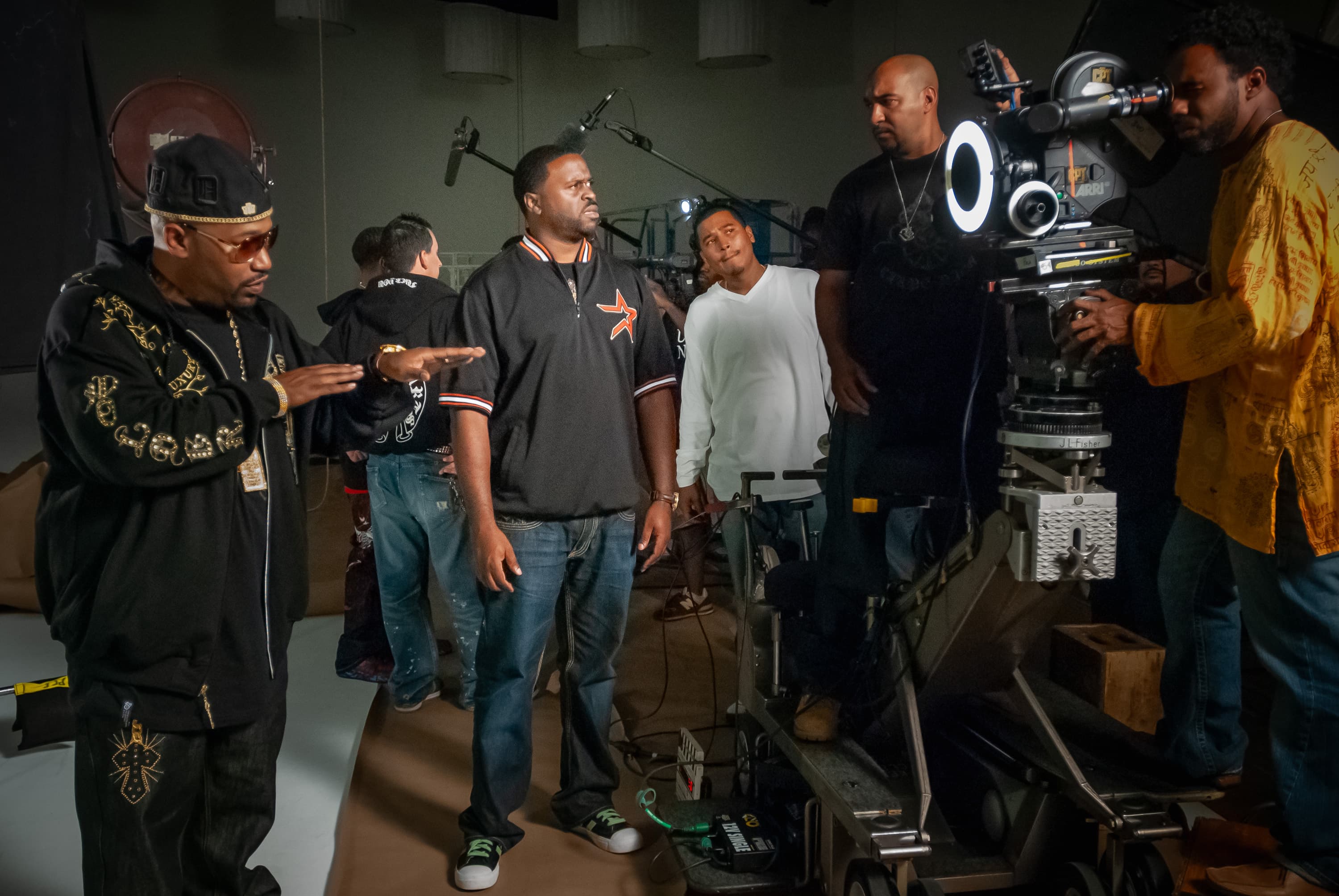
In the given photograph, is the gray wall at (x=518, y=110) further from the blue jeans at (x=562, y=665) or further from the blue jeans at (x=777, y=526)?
the blue jeans at (x=562, y=665)

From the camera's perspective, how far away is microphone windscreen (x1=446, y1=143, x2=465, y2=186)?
4109 millimetres

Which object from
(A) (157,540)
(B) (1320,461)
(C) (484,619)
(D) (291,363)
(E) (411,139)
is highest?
(E) (411,139)

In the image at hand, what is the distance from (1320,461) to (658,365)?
4.18ft

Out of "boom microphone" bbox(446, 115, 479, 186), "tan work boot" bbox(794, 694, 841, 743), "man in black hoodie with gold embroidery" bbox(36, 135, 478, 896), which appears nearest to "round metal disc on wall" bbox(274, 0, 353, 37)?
"boom microphone" bbox(446, 115, 479, 186)

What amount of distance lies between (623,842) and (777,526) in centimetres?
107

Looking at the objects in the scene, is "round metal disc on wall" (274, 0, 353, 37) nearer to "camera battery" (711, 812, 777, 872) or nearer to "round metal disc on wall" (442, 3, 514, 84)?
"round metal disc on wall" (442, 3, 514, 84)

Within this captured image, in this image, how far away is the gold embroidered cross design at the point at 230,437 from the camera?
55.6 inches

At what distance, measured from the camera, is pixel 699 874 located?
1.95 meters

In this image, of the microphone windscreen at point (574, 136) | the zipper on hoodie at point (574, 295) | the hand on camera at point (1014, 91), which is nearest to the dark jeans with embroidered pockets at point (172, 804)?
the zipper on hoodie at point (574, 295)

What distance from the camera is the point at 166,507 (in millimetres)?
1444

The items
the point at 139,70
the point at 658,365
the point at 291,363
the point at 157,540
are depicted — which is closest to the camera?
the point at 157,540

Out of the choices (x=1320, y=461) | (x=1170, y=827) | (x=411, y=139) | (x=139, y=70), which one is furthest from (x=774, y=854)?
(x=139, y=70)

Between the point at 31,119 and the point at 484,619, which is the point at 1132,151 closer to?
the point at 484,619

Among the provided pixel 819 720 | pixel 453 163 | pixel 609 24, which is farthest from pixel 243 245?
pixel 609 24
